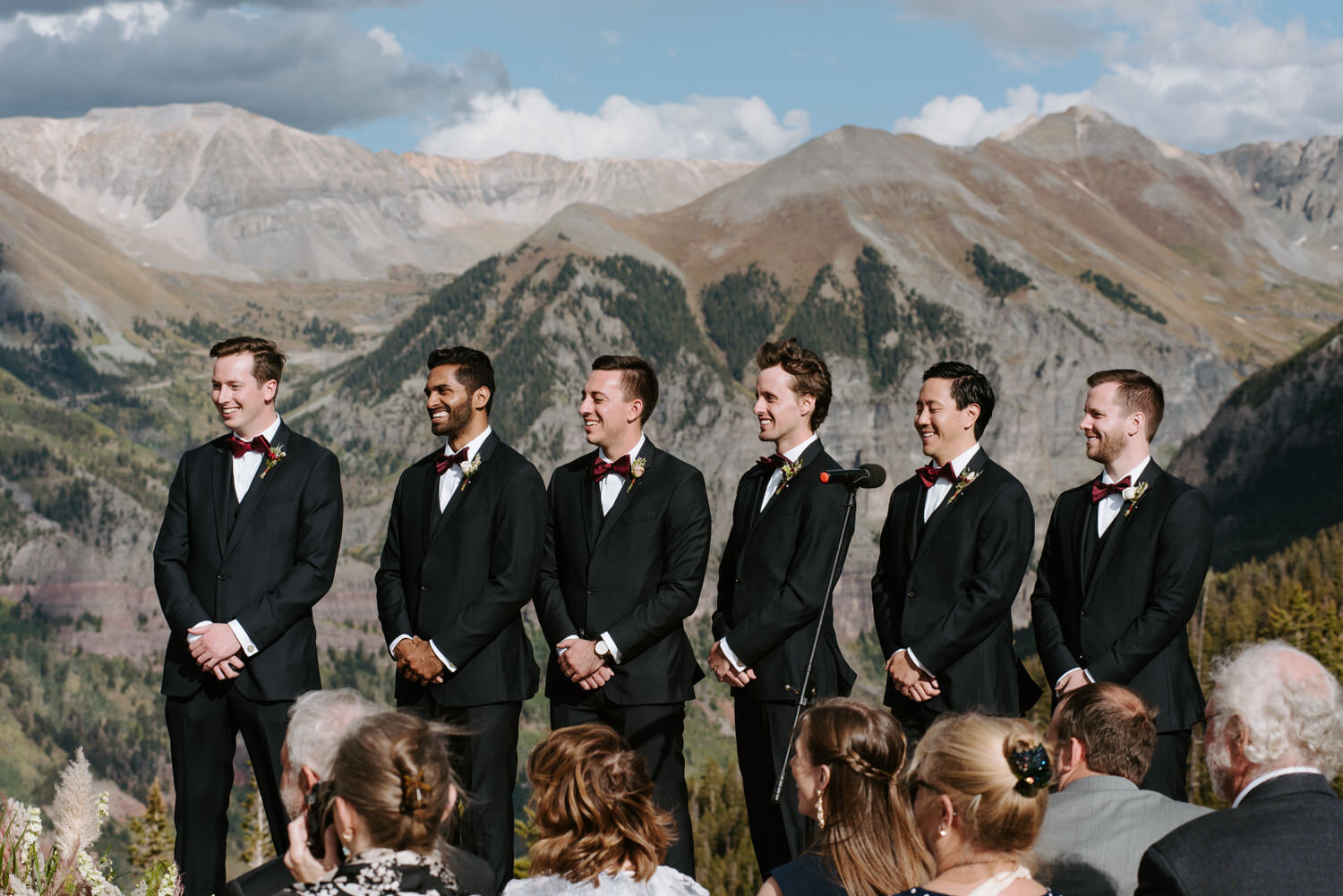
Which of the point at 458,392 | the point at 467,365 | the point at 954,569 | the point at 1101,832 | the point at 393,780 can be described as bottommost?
the point at 1101,832

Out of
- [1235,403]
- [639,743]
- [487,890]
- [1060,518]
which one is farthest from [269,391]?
[1235,403]

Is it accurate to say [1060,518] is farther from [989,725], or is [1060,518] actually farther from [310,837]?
[310,837]

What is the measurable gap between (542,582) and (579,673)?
667 mm

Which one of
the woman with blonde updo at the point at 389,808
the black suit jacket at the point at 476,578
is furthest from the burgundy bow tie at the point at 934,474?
the woman with blonde updo at the point at 389,808

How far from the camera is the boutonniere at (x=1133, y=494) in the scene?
6.92 metres

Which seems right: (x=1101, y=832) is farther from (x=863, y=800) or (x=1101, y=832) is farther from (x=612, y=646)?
(x=612, y=646)

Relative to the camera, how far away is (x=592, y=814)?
4.36m

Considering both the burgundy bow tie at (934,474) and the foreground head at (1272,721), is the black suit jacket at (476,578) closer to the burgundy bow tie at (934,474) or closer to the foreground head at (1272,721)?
the burgundy bow tie at (934,474)

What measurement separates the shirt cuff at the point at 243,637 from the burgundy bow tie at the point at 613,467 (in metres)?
2.06

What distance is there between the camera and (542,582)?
24.4 ft

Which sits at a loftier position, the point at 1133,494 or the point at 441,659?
the point at 1133,494

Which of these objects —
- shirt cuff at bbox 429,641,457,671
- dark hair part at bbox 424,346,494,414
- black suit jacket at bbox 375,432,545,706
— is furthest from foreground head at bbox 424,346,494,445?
shirt cuff at bbox 429,641,457,671

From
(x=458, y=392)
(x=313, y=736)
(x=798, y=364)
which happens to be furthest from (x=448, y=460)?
(x=313, y=736)

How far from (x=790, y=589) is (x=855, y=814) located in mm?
2670
